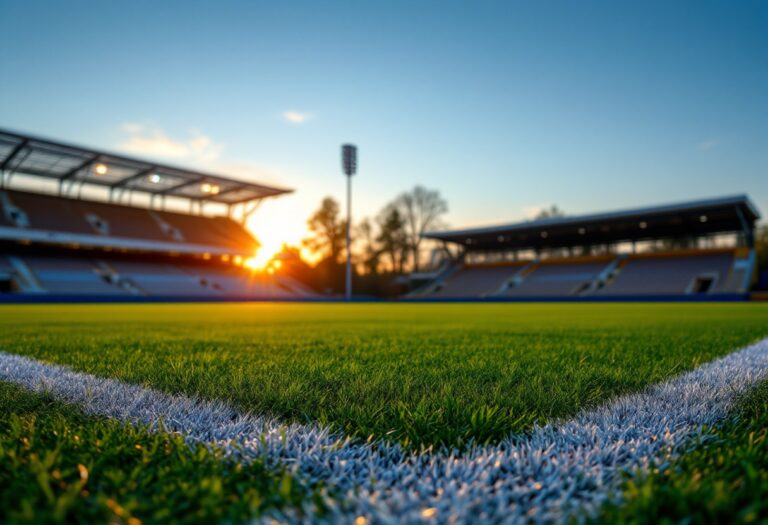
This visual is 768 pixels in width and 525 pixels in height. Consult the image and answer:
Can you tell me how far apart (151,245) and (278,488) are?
3362cm

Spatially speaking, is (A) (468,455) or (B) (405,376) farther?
(B) (405,376)

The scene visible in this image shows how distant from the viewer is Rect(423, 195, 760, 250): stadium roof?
981 inches

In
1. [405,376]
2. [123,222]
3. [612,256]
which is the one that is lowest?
[405,376]

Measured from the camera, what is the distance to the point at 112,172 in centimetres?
2816

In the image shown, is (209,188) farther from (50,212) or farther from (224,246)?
(50,212)

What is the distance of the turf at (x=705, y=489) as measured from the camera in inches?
27.9

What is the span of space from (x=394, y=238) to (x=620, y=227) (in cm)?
2168

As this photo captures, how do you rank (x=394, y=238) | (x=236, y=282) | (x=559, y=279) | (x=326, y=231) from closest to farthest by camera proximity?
(x=559, y=279) → (x=236, y=282) → (x=394, y=238) → (x=326, y=231)

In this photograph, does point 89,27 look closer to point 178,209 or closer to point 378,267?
point 178,209

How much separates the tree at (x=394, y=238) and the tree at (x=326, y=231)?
212 inches

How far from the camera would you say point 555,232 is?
31.2m

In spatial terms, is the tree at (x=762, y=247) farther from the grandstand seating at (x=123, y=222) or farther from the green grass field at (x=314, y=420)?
the green grass field at (x=314, y=420)

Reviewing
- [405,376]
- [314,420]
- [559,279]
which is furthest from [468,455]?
[559,279]

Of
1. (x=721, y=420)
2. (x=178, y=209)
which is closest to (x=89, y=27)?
(x=178, y=209)
